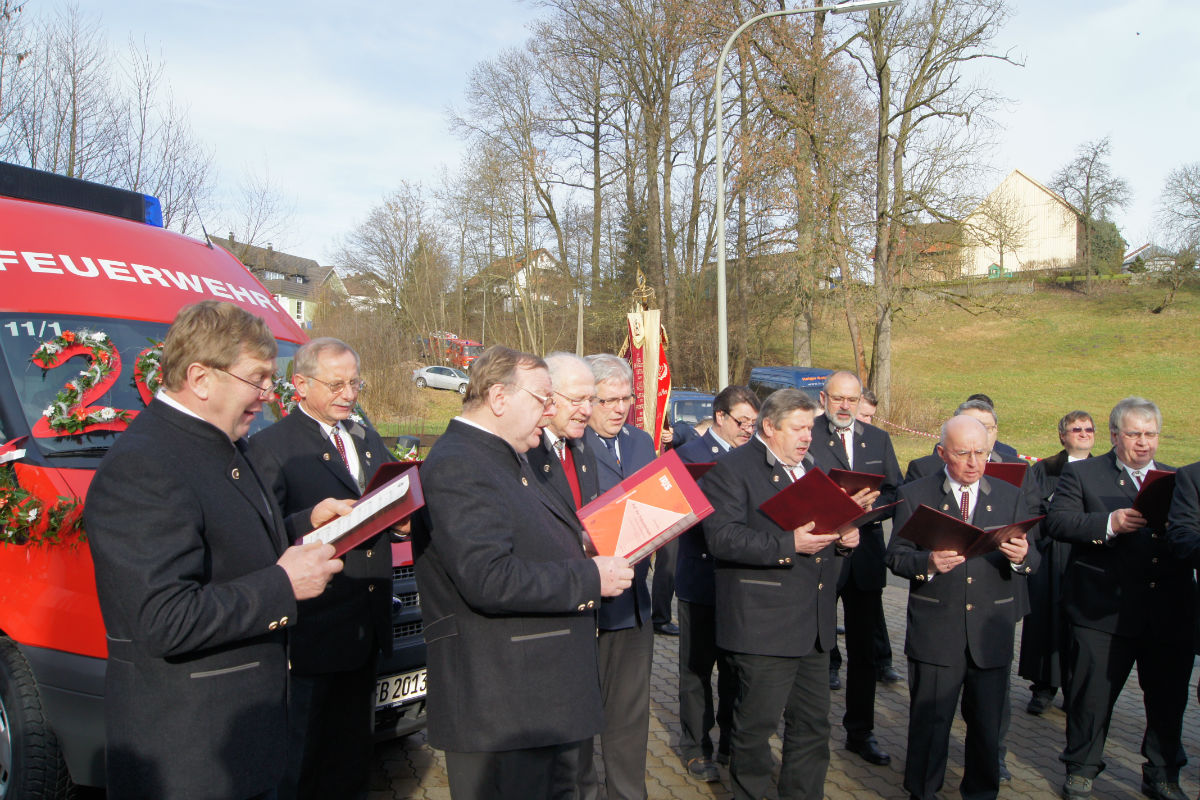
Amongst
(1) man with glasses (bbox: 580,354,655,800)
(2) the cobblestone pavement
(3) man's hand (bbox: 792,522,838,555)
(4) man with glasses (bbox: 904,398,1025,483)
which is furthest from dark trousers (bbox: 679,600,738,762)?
(4) man with glasses (bbox: 904,398,1025,483)

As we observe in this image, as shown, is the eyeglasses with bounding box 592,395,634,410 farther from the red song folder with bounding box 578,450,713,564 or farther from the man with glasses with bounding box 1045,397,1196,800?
the man with glasses with bounding box 1045,397,1196,800

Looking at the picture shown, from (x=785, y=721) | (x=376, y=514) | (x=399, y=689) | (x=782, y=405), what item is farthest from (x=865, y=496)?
(x=376, y=514)

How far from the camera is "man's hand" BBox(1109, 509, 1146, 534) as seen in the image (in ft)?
13.8

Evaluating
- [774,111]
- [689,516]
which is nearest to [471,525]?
[689,516]

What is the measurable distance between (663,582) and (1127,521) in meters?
3.83

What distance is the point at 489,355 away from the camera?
2863mm

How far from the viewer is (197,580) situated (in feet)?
7.29

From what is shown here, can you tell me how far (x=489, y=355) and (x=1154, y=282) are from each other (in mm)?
58441

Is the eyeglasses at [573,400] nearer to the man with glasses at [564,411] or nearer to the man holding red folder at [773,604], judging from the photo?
the man with glasses at [564,411]

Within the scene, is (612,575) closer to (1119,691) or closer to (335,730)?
(335,730)

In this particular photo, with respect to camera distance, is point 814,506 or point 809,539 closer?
point 814,506

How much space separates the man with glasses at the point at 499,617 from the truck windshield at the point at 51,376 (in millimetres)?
2191

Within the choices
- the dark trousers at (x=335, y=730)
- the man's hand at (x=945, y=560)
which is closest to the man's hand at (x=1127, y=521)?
the man's hand at (x=945, y=560)

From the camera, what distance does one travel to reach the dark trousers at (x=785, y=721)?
388 centimetres
